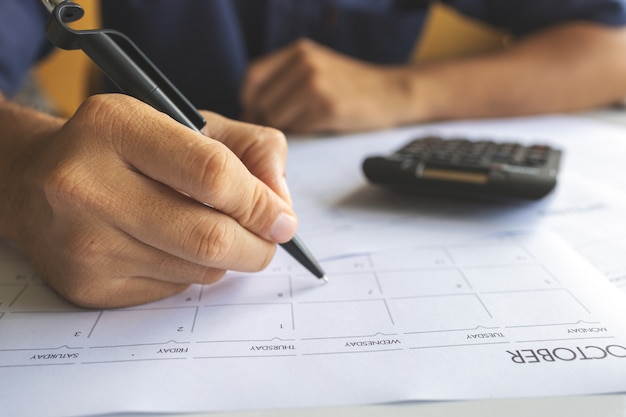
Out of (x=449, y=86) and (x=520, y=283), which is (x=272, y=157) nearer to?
(x=520, y=283)

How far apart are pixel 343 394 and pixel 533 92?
0.69 m

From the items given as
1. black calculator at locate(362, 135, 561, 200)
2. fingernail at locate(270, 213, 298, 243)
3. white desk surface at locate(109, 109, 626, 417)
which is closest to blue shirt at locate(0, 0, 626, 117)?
black calculator at locate(362, 135, 561, 200)

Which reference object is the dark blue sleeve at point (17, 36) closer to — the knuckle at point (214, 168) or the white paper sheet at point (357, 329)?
the white paper sheet at point (357, 329)

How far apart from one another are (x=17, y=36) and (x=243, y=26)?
35cm

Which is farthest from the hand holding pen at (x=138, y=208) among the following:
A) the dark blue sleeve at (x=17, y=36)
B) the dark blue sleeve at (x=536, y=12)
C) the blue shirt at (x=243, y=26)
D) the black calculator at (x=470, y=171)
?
the dark blue sleeve at (x=536, y=12)

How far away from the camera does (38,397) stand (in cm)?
21

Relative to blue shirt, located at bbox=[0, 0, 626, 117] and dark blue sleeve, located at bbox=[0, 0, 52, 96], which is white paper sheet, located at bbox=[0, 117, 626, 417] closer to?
dark blue sleeve, located at bbox=[0, 0, 52, 96]

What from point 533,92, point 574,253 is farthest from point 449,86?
point 574,253

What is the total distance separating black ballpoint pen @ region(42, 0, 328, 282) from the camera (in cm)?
24

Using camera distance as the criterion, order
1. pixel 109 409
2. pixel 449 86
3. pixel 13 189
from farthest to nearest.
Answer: pixel 449 86, pixel 13 189, pixel 109 409

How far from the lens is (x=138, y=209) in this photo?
0.83ft

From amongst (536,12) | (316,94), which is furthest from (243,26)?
(536,12)

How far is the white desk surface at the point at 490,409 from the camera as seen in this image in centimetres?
20

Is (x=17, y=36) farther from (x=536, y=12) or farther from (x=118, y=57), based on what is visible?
(x=536, y=12)
